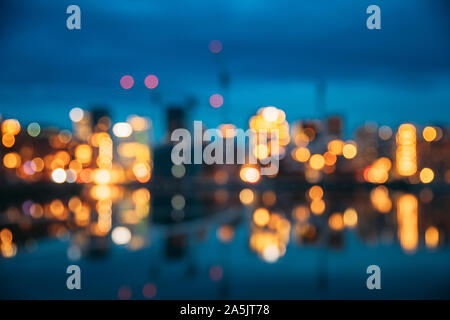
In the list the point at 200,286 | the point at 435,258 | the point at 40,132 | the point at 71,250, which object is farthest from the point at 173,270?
the point at 40,132

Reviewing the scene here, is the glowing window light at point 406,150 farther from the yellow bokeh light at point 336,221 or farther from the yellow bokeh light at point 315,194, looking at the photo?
the yellow bokeh light at point 336,221

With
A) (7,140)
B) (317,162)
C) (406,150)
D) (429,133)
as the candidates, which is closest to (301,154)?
(317,162)

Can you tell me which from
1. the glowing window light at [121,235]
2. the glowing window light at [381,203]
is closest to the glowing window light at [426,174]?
the glowing window light at [381,203]

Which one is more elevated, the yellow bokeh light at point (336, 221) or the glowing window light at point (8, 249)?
the glowing window light at point (8, 249)

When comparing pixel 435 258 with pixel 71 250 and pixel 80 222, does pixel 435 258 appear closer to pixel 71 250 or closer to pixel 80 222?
pixel 71 250

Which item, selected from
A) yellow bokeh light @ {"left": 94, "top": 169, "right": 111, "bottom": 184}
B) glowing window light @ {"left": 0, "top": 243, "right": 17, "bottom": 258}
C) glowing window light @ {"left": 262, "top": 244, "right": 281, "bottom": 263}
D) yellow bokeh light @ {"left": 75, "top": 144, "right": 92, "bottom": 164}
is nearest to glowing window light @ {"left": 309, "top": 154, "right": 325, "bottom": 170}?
yellow bokeh light @ {"left": 94, "top": 169, "right": 111, "bottom": 184}

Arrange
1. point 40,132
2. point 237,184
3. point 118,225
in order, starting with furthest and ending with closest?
point 40,132
point 237,184
point 118,225
